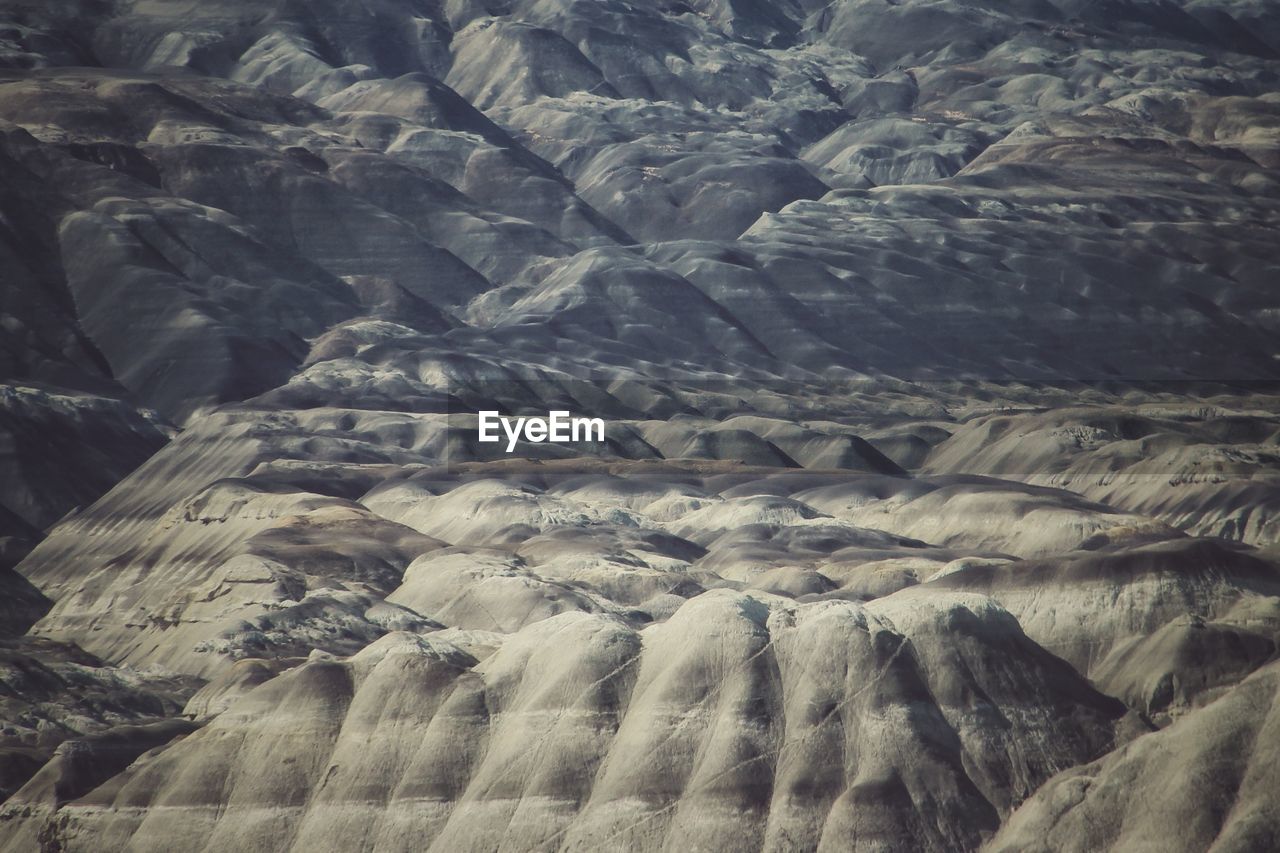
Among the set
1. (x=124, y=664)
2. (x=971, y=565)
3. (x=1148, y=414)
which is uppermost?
(x=971, y=565)

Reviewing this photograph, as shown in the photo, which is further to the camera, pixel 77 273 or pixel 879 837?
pixel 77 273

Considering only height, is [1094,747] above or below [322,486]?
above

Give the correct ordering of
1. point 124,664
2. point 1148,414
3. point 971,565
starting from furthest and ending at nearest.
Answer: point 1148,414 → point 124,664 → point 971,565

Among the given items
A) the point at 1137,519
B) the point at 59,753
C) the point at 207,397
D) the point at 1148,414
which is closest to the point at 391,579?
the point at 59,753

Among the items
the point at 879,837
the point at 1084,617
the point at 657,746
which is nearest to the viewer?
the point at 879,837

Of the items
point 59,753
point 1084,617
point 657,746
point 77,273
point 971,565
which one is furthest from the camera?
point 77,273

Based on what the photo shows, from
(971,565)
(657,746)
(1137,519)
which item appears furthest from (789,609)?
(1137,519)

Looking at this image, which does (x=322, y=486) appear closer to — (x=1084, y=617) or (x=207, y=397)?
(x=207, y=397)

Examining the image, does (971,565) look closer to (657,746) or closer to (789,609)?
(789,609)

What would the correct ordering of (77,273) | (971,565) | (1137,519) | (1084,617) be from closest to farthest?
(1084,617) < (971,565) < (1137,519) < (77,273)
